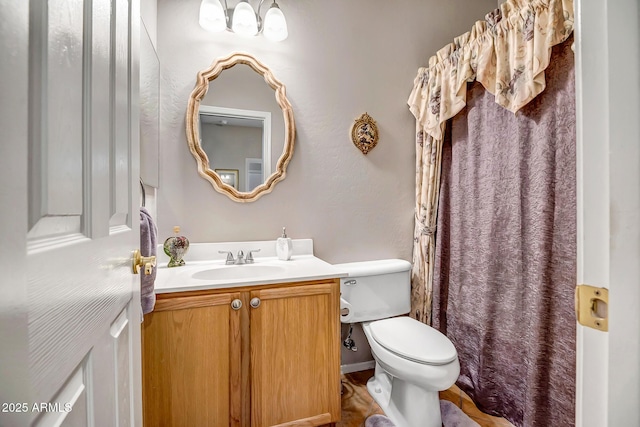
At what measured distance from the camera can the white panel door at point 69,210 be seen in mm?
275

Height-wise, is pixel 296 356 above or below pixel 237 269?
below

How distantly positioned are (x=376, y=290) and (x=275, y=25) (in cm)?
168

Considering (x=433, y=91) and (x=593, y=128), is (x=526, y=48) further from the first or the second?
(x=593, y=128)

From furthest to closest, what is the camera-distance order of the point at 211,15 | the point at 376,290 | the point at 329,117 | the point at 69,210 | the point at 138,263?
the point at 329,117 → the point at 376,290 → the point at 211,15 → the point at 138,263 → the point at 69,210

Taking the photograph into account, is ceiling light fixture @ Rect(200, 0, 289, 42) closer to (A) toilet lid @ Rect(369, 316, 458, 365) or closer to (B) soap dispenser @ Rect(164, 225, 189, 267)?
(B) soap dispenser @ Rect(164, 225, 189, 267)

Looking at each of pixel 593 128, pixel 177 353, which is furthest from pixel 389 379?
pixel 593 128

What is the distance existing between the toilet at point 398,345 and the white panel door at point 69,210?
110 centimetres

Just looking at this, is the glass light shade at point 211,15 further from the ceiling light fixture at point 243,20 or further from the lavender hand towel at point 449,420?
the lavender hand towel at point 449,420

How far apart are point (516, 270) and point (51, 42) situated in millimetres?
1742

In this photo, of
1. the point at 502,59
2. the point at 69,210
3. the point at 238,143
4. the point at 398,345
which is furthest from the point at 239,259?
the point at 502,59

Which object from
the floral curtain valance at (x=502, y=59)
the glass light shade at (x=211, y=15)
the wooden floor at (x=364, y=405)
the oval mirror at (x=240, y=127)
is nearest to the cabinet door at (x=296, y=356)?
the wooden floor at (x=364, y=405)

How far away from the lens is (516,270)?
1.38 meters

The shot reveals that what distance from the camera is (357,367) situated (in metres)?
1.91

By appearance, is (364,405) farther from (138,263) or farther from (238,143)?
(238,143)
